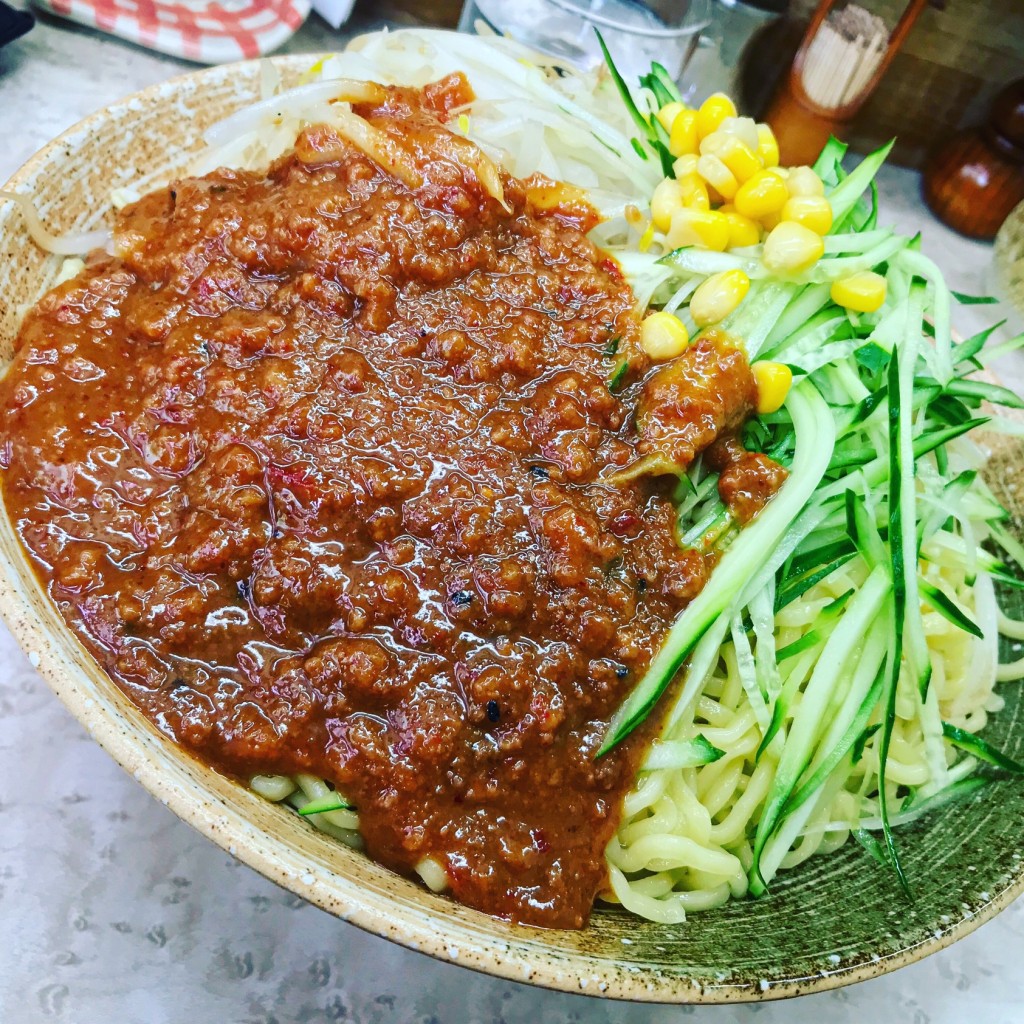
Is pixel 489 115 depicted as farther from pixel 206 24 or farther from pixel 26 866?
pixel 26 866

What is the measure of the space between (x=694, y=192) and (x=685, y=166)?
14 centimetres

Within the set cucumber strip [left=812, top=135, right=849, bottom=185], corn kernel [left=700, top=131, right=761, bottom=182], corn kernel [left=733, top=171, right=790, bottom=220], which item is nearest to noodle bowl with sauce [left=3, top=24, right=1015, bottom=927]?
corn kernel [left=733, top=171, right=790, bottom=220]

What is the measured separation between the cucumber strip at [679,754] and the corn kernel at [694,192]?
1695 mm

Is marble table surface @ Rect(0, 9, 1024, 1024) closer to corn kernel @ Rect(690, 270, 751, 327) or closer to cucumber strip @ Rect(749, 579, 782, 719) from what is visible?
cucumber strip @ Rect(749, 579, 782, 719)

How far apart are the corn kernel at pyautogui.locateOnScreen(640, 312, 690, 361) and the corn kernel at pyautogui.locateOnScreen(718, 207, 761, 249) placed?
46 cm

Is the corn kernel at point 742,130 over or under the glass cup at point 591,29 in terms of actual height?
over

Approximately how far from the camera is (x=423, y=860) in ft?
5.94

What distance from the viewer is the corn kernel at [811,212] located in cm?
251

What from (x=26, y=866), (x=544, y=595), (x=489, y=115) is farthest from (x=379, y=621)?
(x=489, y=115)

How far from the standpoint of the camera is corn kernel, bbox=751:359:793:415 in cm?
230

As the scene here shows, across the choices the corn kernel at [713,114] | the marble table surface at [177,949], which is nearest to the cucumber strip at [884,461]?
the corn kernel at [713,114]

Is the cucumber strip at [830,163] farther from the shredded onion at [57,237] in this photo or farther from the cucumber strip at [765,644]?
the shredded onion at [57,237]

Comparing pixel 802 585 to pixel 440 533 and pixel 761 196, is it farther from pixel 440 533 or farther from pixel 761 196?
pixel 761 196

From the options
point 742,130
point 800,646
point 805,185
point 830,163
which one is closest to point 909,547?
point 800,646
